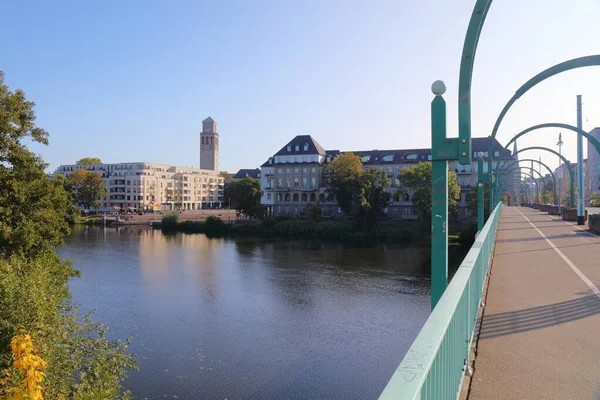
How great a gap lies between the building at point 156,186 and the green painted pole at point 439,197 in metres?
113

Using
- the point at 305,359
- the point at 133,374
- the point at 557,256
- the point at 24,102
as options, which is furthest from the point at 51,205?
the point at 557,256

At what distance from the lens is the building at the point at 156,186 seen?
11706cm

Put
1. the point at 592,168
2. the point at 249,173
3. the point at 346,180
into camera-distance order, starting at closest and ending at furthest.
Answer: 1. the point at 346,180
2. the point at 592,168
3. the point at 249,173

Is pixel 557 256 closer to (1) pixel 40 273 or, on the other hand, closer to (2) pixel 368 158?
(1) pixel 40 273

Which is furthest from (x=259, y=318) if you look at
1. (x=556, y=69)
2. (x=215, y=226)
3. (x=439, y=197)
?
(x=215, y=226)

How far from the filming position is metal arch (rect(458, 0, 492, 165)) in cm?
512

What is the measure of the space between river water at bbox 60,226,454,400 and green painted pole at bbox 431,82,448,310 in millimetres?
12092

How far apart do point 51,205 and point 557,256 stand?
19325 millimetres

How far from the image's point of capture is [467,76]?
5457mm

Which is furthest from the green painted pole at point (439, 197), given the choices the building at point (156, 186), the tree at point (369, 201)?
the building at point (156, 186)

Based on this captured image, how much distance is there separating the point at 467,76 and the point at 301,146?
3151 inches

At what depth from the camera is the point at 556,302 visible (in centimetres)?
715

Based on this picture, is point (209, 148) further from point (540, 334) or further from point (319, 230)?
point (540, 334)

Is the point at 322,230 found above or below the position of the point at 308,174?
below
